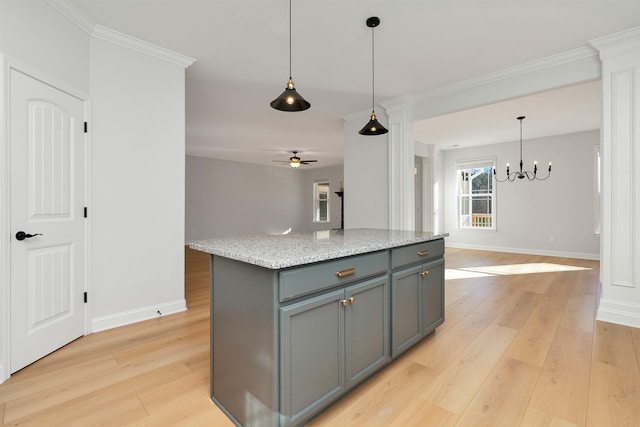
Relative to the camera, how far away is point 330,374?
62.1 inches

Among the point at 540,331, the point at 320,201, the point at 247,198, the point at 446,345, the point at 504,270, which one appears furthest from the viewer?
the point at 320,201

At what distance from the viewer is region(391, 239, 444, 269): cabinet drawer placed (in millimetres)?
2043

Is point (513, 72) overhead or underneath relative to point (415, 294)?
overhead

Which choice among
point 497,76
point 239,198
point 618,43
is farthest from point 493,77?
point 239,198

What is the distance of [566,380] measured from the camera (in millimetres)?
1923

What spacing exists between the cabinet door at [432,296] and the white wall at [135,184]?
2404 mm

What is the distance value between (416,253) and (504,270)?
4.01m

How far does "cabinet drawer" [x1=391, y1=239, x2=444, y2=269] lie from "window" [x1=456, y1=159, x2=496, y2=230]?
6025 mm

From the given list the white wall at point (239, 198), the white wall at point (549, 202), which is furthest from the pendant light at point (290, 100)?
the white wall at point (239, 198)

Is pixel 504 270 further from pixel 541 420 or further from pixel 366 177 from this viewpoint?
pixel 541 420

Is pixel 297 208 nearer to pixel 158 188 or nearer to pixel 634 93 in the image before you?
pixel 158 188

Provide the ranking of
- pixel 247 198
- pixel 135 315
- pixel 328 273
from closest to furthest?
1. pixel 328 273
2. pixel 135 315
3. pixel 247 198

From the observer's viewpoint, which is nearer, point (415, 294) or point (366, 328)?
point (366, 328)

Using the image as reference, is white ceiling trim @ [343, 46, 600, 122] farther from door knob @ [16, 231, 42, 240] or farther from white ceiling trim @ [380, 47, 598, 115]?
door knob @ [16, 231, 42, 240]
